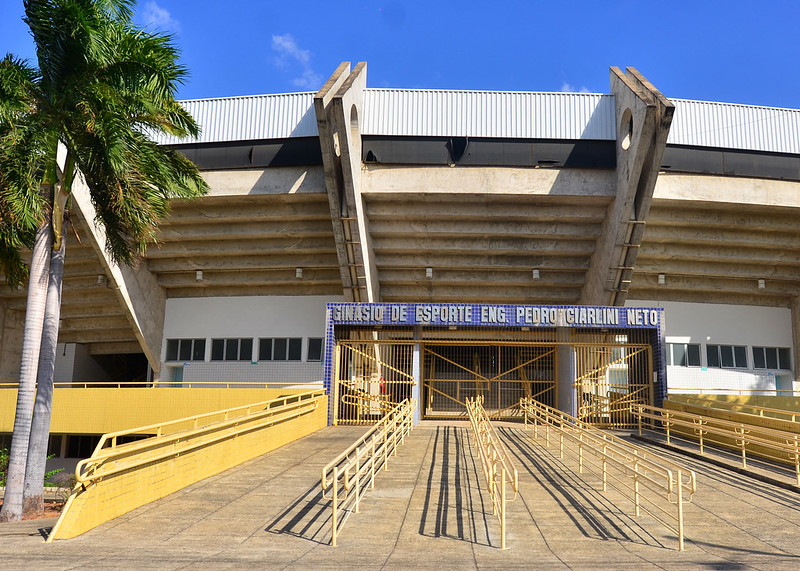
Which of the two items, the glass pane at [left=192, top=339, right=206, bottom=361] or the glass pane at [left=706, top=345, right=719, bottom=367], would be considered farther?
the glass pane at [left=192, top=339, right=206, bottom=361]

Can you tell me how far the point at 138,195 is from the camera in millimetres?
13102

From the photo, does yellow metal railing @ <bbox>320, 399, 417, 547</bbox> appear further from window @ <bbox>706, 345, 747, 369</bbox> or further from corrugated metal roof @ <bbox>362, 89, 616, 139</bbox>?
window @ <bbox>706, 345, 747, 369</bbox>

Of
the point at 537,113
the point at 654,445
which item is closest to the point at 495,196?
the point at 537,113

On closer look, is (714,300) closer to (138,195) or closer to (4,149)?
(138,195)

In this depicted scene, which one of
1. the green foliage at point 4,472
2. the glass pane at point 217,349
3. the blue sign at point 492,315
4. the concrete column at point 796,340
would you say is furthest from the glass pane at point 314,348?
the concrete column at point 796,340

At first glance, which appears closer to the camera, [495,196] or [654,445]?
[654,445]

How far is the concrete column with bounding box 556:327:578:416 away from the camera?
Answer: 23.0 meters

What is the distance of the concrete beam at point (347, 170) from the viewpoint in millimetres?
22375

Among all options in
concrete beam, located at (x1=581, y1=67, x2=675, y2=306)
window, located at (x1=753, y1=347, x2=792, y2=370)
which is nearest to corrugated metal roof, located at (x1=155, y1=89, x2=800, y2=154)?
concrete beam, located at (x1=581, y1=67, x2=675, y2=306)

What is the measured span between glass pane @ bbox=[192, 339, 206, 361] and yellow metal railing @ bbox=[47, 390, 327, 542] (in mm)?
15728

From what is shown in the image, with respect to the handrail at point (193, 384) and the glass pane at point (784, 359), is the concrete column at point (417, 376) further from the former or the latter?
the glass pane at point (784, 359)

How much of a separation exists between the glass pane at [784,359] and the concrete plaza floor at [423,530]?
2098 centimetres

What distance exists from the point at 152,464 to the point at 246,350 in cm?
2071

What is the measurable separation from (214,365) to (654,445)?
66.0ft
